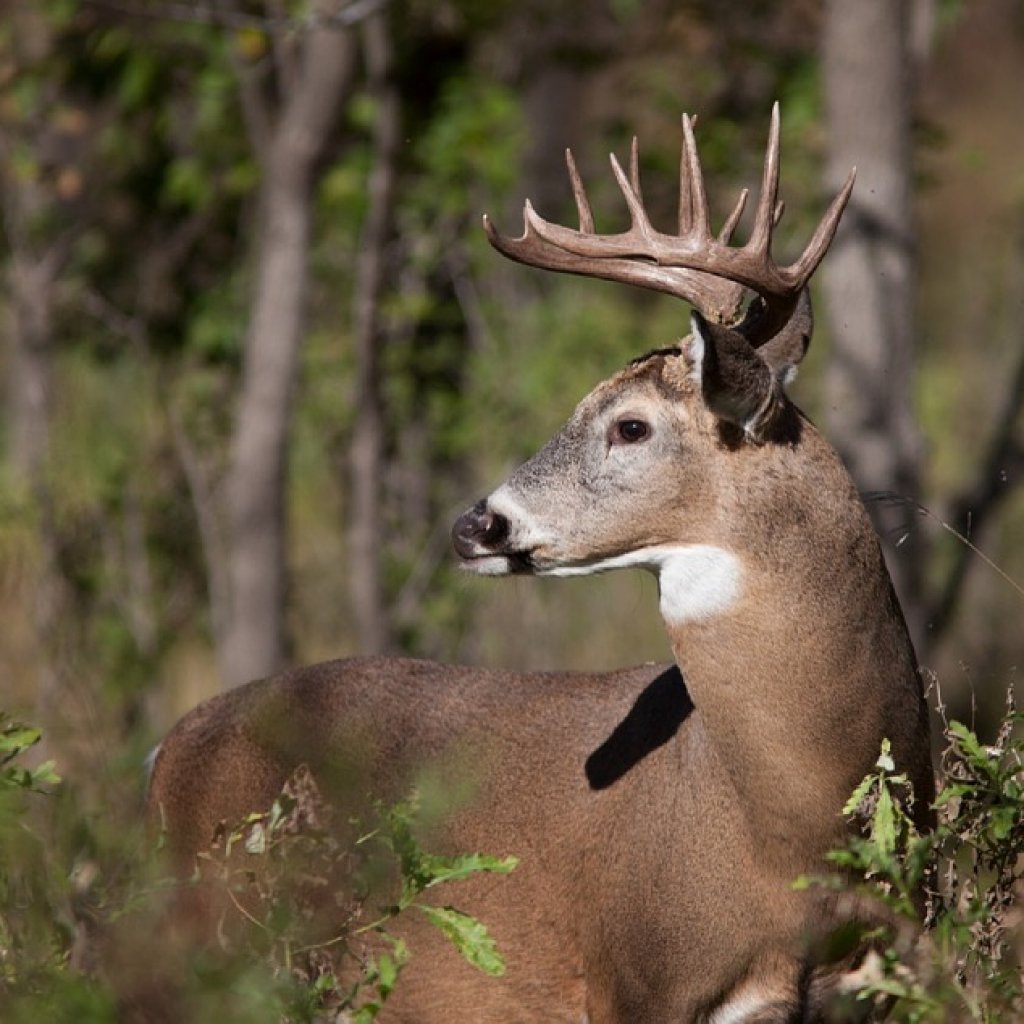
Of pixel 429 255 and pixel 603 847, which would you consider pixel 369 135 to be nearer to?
pixel 429 255

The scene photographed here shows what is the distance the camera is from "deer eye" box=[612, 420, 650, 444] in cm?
464

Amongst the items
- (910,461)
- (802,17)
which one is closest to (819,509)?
(910,461)

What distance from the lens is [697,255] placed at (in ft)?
15.7

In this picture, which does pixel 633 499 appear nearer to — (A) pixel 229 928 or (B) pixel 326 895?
(B) pixel 326 895

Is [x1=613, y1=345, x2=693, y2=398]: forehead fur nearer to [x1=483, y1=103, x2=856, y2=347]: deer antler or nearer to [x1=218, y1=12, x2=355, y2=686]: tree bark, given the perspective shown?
[x1=483, y1=103, x2=856, y2=347]: deer antler

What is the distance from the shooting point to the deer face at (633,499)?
450 cm

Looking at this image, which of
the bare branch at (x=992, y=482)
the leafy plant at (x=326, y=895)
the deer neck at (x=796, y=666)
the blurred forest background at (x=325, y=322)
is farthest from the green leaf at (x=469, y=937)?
the bare branch at (x=992, y=482)

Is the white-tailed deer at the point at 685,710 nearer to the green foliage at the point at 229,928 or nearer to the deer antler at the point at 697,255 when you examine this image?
the deer antler at the point at 697,255

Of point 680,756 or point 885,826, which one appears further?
point 680,756

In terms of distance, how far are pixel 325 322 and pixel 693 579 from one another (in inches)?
233

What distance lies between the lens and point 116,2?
28.1 ft

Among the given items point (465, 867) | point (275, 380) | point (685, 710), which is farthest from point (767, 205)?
point (275, 380)

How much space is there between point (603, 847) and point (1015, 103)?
24.6 m

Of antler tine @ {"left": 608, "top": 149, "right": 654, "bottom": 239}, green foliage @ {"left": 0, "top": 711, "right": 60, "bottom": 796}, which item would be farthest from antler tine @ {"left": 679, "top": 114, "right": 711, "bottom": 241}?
green foliage @ {"left": 0, "top": 711, "right": 60, "bottom": 796}
